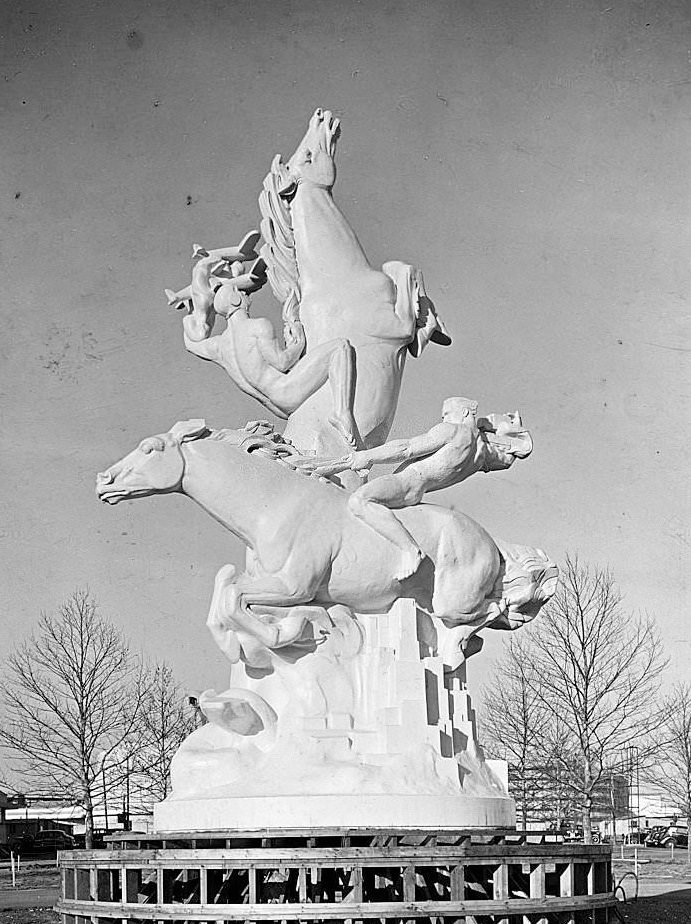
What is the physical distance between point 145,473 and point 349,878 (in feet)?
12.2

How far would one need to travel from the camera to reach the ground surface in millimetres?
16375

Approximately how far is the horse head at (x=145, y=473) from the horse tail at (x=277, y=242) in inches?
114

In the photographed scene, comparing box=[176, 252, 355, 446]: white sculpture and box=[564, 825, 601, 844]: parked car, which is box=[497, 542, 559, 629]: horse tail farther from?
box=[564, 825, 601, 844]: parked car

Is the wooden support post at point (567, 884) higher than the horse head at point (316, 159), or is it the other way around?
the horse head at point (316, 159)

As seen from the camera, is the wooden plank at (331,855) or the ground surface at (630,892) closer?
the wooden plank at (331,855)

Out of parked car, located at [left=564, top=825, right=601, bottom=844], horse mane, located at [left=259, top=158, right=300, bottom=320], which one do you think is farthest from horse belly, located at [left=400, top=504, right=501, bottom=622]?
horse mane, located at [left=259, top=158, right=300, bottom=320]

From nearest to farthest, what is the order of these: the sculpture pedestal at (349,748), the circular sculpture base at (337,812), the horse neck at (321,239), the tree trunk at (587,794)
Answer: the circular sculpture base at (337,812)
the sculpture pedestal at (349,748)
the horse neck at (321,239)
the tree trunk at (587,794)

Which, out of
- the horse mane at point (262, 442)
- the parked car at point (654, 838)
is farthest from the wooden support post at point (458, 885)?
the parked car at point (654, 838)

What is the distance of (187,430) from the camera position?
10.6 meters

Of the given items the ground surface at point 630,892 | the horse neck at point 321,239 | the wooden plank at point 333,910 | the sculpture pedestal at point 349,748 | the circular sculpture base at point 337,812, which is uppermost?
the horse neck at point 321,239

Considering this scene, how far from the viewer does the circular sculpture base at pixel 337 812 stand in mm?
9469

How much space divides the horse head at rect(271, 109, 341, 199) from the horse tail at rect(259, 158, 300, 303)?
0.50 feet

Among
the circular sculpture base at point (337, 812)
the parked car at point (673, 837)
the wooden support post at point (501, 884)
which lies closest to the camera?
the wooden support post at point (501, 884)

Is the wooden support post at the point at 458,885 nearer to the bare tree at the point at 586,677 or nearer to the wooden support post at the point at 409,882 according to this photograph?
the wooden support post at the point at 409,882
